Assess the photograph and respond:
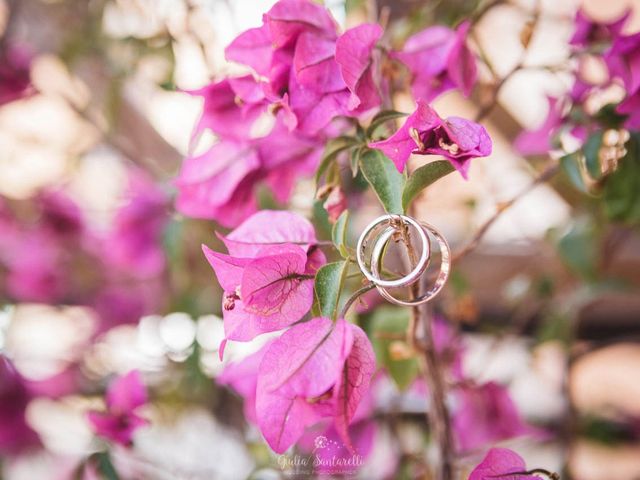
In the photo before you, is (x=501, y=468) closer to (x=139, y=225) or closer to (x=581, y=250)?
(x=581, y=250)

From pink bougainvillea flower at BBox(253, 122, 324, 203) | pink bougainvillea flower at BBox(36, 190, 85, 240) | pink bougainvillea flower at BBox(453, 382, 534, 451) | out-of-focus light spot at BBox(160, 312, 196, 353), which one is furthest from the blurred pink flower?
pink bougainvillea flower at BBox(36, 190, 85, 240)

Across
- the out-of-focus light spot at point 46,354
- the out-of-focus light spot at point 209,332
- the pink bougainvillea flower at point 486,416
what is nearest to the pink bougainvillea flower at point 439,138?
the pink bougainvillea flower at point 486,416

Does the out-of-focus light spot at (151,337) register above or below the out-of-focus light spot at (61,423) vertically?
above

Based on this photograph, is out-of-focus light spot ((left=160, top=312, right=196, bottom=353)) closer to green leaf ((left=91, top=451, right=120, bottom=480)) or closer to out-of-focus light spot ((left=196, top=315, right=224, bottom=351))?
out-of-focus light spot ((left=196, top=315, right=224, bottom=351))

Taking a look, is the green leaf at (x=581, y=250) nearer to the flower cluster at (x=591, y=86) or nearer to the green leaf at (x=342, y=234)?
the flower cluster at (x=591, y=86)

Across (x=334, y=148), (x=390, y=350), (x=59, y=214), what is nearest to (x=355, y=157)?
(x=334, y=148)

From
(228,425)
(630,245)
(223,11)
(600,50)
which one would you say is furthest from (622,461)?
(223,11)
